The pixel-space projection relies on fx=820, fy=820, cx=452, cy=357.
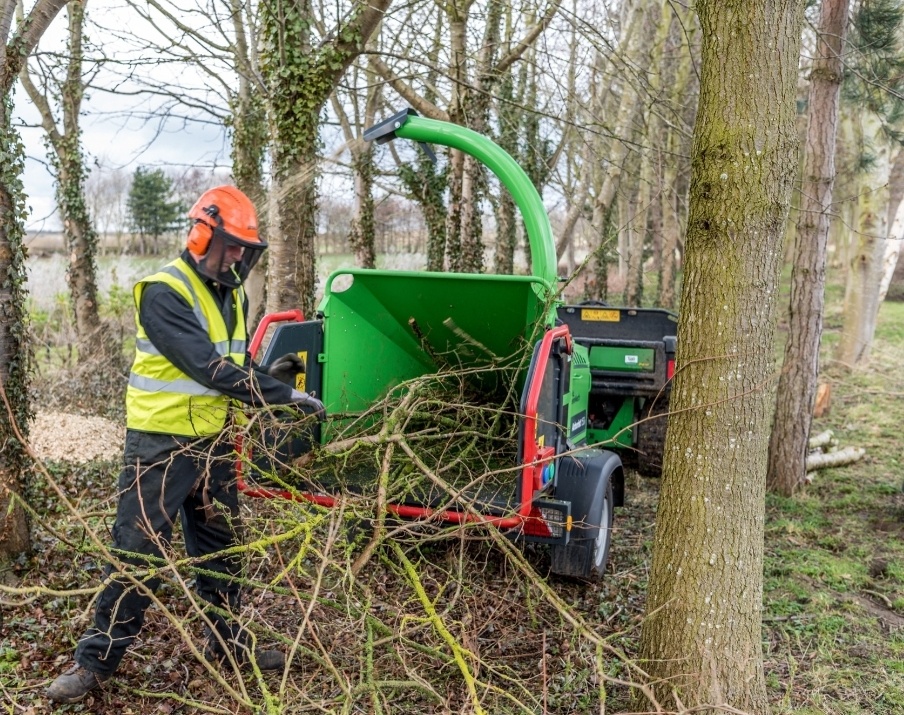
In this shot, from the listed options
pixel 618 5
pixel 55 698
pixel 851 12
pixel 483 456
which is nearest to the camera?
pixel 55 698

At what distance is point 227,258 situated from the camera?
140 inches

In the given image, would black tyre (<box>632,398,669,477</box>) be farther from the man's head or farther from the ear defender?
the ear defender

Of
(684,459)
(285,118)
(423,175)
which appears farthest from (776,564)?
(423,175)

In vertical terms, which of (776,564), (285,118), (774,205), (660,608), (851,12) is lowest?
(776,564)

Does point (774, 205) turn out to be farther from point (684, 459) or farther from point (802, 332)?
point (802, 332)

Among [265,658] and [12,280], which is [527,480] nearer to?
[265,658]

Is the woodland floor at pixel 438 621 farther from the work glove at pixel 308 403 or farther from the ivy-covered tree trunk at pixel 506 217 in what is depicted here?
the ivy-covered tree trunk at pixel 506 217

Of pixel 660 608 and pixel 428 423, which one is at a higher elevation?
pixel 428 423

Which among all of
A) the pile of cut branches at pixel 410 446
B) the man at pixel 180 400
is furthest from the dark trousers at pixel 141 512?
the pile of cut branches at pixel 410 446

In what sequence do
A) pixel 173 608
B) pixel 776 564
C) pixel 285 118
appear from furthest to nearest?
pixel 285 118
pixel 776 564
pixel 173 608

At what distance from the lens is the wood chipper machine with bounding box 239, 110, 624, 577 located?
3.97 m

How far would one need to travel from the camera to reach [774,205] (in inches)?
119

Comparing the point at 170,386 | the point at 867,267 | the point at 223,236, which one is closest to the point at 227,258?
the point at 223,236

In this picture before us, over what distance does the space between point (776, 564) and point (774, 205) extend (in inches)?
118
